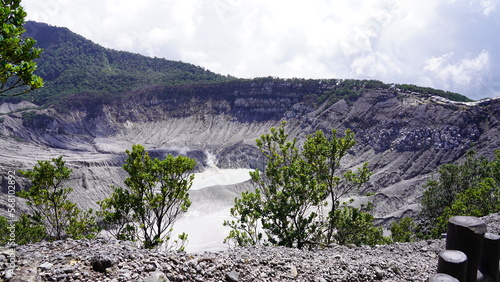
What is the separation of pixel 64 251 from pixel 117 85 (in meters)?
163

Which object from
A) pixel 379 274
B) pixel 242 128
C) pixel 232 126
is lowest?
pixel 379 274

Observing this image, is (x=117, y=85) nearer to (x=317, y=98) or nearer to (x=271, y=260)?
(x=317, y=98)

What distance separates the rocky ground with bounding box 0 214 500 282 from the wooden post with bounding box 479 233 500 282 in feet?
8.96

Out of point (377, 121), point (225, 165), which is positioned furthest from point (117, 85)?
point (377, 121)

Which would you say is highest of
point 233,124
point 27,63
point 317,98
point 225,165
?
point 317,98

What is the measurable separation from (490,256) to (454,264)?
158cm

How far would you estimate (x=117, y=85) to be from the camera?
504 ft

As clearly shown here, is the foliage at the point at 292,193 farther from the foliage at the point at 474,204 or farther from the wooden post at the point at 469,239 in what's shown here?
the foliage at the point at 474,204

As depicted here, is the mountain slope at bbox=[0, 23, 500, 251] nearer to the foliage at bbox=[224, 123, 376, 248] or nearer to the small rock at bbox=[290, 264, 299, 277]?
the foliage at bbox=[224, 123, 376, 248]

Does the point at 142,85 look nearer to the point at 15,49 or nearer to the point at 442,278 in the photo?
the point at 15,49

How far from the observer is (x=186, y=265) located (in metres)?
6.51

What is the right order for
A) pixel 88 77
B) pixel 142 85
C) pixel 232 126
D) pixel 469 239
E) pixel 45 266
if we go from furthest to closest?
1. pixel 88 77
2. pixel 142 85
3. pixel 232 126
4. pixel 45 266
5. pixel 469 239

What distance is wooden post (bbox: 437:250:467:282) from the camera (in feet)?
16.3

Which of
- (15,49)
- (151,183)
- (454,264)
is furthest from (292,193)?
(15,49)
